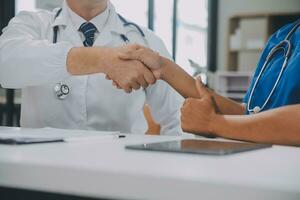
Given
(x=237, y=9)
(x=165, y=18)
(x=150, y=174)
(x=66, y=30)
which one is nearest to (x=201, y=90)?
(x=66, y=30)

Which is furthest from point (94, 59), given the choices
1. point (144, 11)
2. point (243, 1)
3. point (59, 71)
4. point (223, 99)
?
point (243, 1)

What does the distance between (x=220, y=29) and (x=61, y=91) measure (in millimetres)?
5430

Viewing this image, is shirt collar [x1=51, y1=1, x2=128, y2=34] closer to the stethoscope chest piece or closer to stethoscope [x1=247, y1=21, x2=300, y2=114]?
the stethoscope chest piece

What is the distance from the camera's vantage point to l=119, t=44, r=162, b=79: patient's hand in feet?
4.80

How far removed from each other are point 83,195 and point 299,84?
0.79 m

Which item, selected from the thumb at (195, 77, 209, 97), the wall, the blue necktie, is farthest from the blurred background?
the thumb at (195, 77, 209, 97)

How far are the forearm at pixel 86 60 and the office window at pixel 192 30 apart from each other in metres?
4.14

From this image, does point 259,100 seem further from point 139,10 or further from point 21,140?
point 139,10

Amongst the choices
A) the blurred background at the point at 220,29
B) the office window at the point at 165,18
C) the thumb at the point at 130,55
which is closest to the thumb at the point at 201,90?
the thumb at the point at 130,55

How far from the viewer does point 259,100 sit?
4.58 feet

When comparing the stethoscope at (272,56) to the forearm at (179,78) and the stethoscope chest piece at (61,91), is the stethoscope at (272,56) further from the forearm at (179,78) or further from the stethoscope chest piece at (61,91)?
the stethoscope chest piece at (61,91)

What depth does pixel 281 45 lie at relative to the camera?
1387 millimetres

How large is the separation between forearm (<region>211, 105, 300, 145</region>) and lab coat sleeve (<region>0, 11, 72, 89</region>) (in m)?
0.60

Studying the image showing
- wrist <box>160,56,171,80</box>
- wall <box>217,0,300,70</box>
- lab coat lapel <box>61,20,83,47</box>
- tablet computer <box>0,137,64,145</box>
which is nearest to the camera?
tablet computer <box>0,137,64,145</box>
